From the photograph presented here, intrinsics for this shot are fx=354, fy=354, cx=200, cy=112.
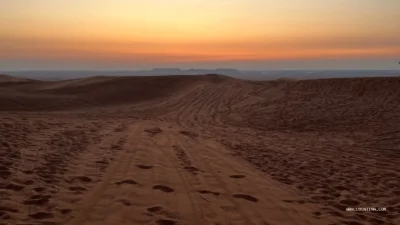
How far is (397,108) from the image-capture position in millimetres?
15641

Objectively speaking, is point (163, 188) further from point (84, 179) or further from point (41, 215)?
point (41, 215)

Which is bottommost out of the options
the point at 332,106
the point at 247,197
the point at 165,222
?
the point at 247,197

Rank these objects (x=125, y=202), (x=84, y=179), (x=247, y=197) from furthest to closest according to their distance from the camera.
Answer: (x=84, y=179), (x=247, y=197), (x=125, y=202)

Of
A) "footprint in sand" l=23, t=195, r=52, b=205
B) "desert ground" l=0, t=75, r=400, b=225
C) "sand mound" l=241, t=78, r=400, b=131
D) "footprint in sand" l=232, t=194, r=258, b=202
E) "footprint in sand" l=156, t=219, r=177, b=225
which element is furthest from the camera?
"sand mound" l=241, t=78, r=400, b=131

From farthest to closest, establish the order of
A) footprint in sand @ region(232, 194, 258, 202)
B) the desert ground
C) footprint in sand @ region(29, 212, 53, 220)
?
footprint in sand @ region(232, 194, 258, 202) → the desert ground → footprint in sand @ region(29, 212, 53, 220)

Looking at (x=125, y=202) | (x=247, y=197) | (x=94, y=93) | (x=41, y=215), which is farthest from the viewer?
(x=94, y=93)

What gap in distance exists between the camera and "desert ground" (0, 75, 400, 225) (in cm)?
454

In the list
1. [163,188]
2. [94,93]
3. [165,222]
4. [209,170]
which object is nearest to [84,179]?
[163,188]

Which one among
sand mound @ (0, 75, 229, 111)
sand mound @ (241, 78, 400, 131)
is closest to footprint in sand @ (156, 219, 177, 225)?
sand mound @ (241, 78, 400, 131)

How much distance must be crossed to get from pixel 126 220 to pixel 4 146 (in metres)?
4.42

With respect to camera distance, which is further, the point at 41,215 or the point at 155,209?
the point at 155,209

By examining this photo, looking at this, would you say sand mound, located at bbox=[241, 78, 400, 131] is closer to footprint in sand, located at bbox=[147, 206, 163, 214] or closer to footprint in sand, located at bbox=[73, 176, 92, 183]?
footprint in sand, located at bbox=[73, 176, 92, 183]

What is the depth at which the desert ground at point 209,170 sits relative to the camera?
4.54 metres

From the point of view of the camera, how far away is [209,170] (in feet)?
22.7
